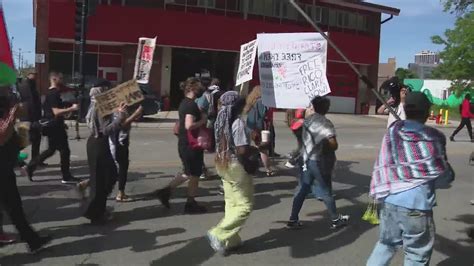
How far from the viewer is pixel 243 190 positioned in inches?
213

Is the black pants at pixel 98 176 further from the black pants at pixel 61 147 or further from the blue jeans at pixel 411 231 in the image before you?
the blue jeans at pixel 411 231

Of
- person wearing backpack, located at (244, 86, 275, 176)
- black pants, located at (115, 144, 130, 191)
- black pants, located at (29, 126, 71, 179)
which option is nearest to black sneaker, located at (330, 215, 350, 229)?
person wearing backpack, located at (244, 86, 275, 176)

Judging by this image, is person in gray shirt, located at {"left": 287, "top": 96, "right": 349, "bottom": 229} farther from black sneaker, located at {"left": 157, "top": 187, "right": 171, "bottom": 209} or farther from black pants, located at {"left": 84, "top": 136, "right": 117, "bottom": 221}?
black pants, located at {"left": 84, "top": 136, "right": 117, "bottom": 221}

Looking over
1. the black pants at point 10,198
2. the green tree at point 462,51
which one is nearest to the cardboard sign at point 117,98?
the black pants at point 10,198

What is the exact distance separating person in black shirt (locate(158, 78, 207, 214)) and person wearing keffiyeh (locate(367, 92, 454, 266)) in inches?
126

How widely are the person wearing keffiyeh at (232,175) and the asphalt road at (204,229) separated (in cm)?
20

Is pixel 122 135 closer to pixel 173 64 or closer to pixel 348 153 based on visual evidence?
pixel 348 153

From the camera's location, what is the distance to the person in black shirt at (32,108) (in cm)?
894

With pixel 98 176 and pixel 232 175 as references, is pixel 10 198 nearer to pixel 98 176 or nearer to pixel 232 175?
pixel 98 176

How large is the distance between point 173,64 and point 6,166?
23769 millimetres

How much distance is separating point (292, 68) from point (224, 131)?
1.57 meters

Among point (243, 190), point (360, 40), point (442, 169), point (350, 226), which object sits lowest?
point (350, 226)

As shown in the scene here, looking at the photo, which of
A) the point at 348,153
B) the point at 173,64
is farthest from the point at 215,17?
the point at 348,153

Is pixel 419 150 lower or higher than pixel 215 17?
lower
